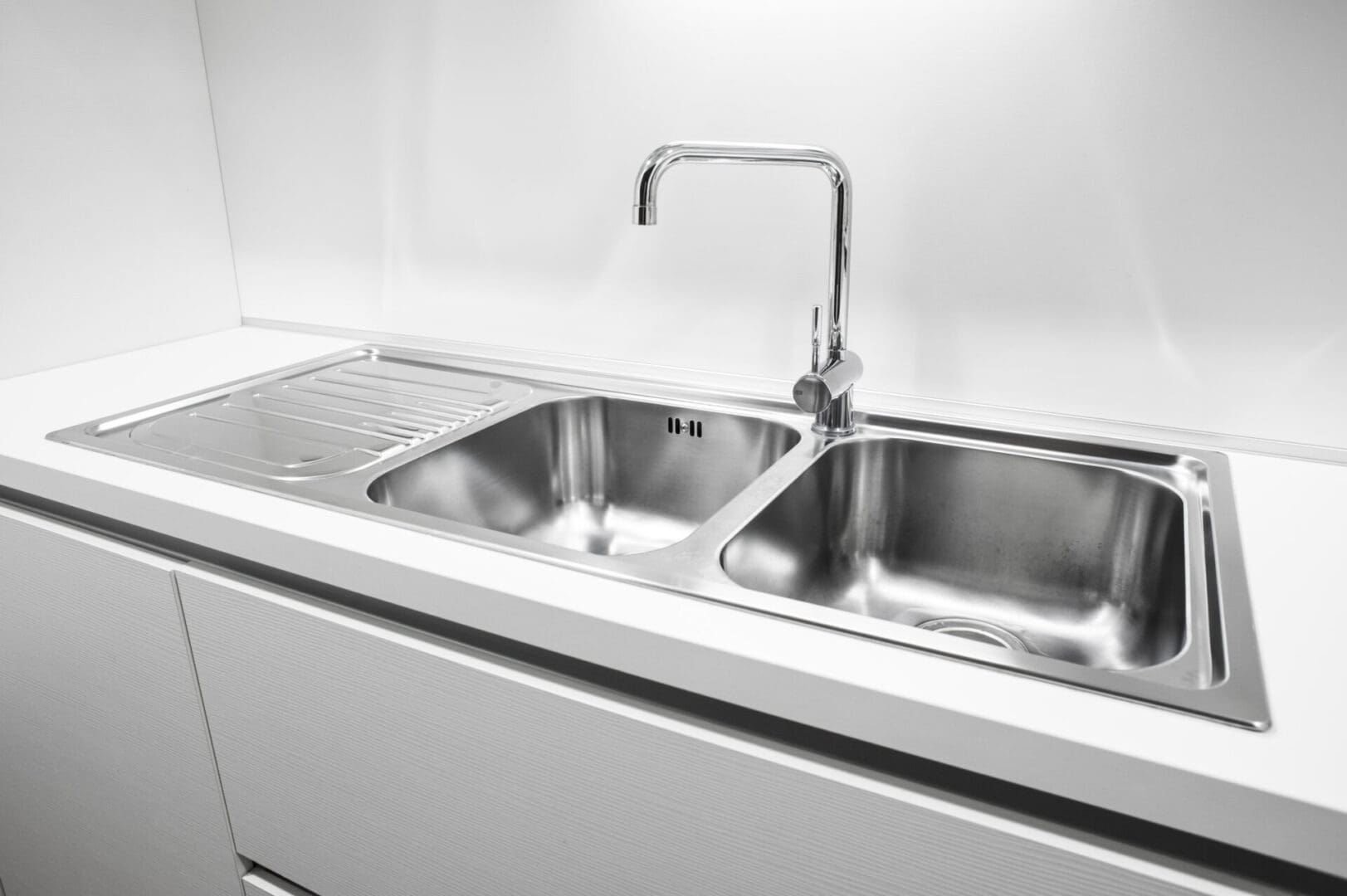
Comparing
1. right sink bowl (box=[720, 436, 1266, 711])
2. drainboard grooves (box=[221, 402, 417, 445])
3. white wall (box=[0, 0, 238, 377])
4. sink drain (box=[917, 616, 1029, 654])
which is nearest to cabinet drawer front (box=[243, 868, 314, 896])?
drainboard grooves (box=[221, 402, 417, 445])

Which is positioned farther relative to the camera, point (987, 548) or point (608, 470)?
point (608, 470)

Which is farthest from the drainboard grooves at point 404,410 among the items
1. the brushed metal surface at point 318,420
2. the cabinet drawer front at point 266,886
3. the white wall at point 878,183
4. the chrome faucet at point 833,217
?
the cabinet drawer front at point 266,886

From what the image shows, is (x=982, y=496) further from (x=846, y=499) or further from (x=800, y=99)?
(x=800, y=99)

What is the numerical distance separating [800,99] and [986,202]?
29cm

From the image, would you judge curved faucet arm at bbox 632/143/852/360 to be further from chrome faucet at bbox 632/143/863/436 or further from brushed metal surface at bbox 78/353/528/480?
brushed metal surface at bbox 78/353/528/480

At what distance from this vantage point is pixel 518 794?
0.80m

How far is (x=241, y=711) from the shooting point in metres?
0.97

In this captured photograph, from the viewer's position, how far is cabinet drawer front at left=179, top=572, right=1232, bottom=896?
63 centimetres

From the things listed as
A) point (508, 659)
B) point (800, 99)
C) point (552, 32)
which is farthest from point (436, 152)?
point (508, 659)

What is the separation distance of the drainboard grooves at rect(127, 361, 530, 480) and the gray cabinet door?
169 mm

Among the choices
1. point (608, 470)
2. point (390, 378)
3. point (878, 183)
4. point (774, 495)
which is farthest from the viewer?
point (390, 378)

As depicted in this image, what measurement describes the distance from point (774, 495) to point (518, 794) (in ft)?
1.29

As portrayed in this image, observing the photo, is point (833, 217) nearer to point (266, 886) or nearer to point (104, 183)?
point (266, 886)

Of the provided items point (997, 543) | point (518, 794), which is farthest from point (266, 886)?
point (997, 543)
